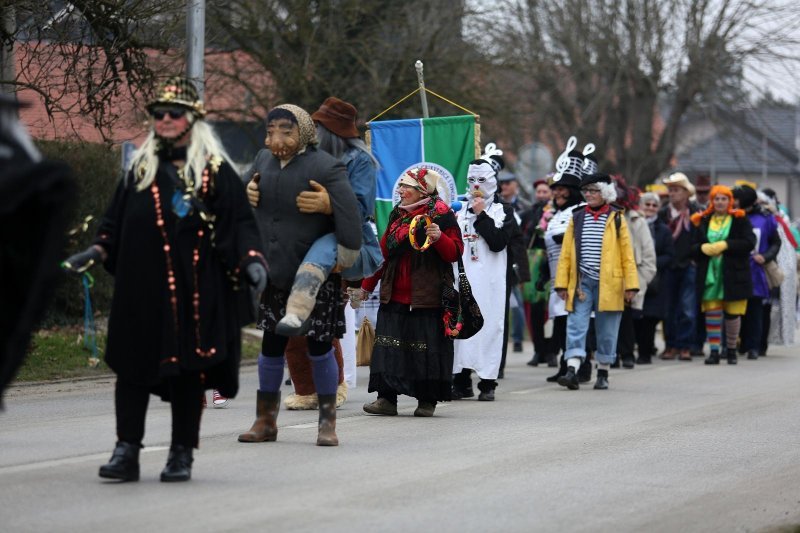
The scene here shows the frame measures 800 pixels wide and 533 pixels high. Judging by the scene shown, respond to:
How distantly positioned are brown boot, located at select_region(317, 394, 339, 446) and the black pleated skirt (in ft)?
6.17

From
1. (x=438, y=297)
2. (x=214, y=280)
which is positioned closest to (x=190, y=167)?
(x=214, y=280)

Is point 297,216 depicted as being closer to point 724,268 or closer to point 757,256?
point 724,268

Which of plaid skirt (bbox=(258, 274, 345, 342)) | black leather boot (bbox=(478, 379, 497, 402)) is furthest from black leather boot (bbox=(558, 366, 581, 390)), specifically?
plaid skirt (bbox=(258, 274, 345, 342))

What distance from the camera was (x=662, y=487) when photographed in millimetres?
8195

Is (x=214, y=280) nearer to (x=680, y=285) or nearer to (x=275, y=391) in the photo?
(x=275, y=391)

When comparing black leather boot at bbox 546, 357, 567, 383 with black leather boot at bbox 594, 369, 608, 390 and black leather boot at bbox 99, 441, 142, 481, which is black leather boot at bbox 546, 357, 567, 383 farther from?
black leather boot at bbox 99, 441, 142, 481

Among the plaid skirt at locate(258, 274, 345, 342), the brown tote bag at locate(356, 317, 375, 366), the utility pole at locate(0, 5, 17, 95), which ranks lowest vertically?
the brown tote bag at locate(356, 317, 375, 366)

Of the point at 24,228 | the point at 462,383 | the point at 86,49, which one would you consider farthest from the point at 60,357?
the point at 24,228

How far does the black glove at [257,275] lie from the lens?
7.50 metres

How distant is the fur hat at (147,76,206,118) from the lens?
25.1 feet

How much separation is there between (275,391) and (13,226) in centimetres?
405

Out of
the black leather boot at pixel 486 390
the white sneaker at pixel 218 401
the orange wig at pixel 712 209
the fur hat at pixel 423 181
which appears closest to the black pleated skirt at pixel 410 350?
the fur hat at pixel 423 181

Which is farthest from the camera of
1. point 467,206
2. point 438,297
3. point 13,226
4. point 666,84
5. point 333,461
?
point 666,84

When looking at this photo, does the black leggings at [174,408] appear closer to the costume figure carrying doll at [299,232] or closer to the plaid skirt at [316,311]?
the costume figure carrying doll at [299,232]
